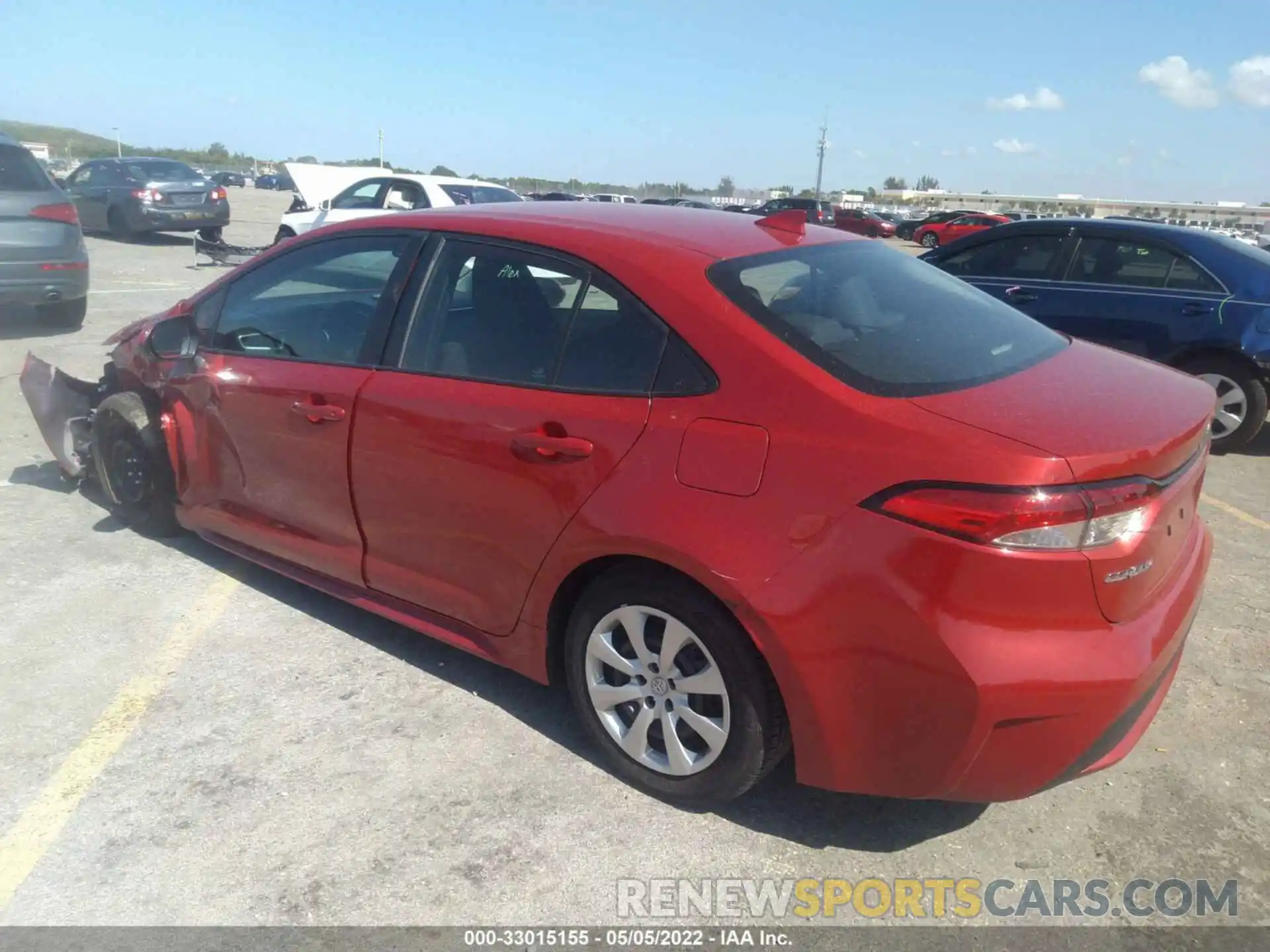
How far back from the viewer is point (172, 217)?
1869cm

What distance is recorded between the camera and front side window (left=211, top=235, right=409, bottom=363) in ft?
11.7

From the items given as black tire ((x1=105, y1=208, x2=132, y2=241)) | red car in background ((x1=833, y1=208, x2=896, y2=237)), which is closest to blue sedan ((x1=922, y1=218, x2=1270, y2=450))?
black tire ((x1=105, y1=208, x2=132, y2=241))

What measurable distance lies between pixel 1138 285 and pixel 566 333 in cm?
550

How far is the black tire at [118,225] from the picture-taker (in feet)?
62.0

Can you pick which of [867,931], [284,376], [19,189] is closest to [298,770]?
[284,376]

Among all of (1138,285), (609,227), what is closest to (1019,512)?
(609,227)

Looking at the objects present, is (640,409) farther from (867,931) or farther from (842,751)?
(867,931)

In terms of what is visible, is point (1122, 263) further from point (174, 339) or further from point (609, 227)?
point (174, 339)

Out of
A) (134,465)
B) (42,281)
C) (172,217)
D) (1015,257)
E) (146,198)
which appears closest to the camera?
(134,465)

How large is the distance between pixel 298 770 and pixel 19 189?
774 cm

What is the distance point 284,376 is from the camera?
3.68m

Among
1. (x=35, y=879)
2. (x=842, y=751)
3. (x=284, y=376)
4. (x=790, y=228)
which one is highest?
(x=790, y=228)

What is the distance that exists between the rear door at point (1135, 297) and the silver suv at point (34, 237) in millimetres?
8385

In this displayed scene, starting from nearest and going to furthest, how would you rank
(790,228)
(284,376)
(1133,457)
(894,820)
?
(1133,457) → (894,820) → (790,228) → (284,376)
